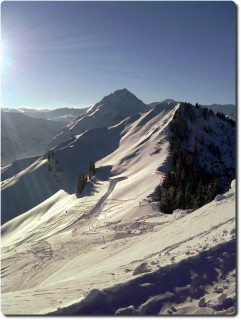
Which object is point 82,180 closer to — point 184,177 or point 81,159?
point 184,177

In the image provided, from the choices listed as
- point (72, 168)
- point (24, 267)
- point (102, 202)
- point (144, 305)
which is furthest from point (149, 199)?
point (72, 168)

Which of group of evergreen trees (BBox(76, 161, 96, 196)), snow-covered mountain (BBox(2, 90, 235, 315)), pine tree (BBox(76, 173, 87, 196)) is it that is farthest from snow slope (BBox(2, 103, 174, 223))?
snow-covered mountain (BBox(2, 90, 235, 315))

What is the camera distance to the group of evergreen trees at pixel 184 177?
3944 cm

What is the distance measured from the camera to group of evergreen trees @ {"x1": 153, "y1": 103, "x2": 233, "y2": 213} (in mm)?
39438

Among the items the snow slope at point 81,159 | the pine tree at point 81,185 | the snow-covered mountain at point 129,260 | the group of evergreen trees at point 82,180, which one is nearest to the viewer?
the snow-covered mountain at point 129,260

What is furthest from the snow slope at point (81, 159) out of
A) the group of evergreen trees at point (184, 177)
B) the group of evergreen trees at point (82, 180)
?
the group of evergreen trees at point (184, 177)

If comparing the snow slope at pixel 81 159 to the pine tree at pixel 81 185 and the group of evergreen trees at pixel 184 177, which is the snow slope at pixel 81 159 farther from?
the group of evergreen trees at pixel 184 177

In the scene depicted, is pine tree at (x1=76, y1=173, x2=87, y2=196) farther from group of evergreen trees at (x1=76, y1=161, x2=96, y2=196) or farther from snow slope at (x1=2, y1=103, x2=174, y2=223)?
snow slope at (x1=2, y1=103, x2=174, y2=223)

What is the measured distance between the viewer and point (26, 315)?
979cm

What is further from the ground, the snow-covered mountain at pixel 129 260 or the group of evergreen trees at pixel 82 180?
the group of evergreen trees at pixel 82 180

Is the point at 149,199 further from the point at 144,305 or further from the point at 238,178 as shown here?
the point at 144,305

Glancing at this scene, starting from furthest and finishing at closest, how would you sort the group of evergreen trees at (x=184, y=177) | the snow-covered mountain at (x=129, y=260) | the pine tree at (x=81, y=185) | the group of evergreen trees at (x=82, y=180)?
1. the group of evergreen trees at (x=82, y=180)
2. the pine tree at (x=81, y=185)
3. the group of evergreen trees at (x=184, y=177)
4. the snow-covered mountain at (x=129, y=260)

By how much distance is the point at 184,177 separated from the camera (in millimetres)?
60969

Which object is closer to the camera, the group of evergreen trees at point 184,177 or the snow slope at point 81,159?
the group of evergreen trees at point 184,177
